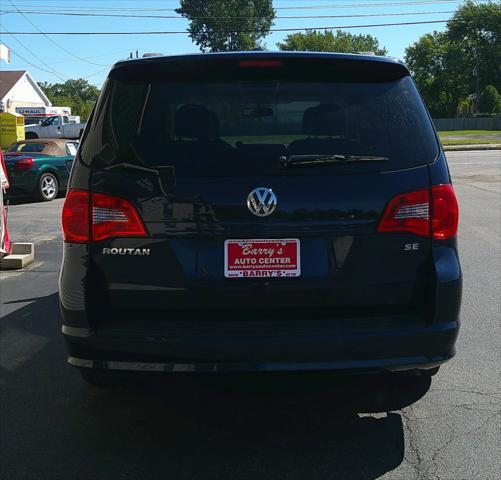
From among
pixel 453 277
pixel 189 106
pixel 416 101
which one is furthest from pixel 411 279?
pixel 189 106

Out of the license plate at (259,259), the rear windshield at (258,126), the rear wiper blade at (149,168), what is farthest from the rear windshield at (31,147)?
the license plate at (259,259)

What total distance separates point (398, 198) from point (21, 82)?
71.7m

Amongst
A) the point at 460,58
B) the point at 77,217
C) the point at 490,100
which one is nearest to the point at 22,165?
the point at 77,217

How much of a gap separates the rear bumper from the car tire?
12422 millimetres

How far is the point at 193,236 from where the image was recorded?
2.81m

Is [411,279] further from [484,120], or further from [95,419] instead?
[484,120]

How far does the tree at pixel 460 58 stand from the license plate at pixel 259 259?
79400 millimetres

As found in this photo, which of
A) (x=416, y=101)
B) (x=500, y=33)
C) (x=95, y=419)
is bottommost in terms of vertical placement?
(x=95, y=419)

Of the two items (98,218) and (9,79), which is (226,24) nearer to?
(9,79)

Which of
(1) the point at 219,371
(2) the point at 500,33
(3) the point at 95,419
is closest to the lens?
(1) the point at 219,371

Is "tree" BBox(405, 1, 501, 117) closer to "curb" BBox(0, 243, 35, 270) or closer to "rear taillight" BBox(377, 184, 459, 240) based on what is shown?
"curb" BBox(0, 243, 35, 270)

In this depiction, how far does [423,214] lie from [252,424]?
1510 millimetres

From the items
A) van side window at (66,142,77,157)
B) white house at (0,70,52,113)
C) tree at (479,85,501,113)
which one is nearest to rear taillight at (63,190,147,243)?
van side window at (66,142,77,157)

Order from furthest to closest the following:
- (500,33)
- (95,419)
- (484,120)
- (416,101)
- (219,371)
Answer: (500,33) → (484,120) → (95,419) → (416,101) → (219,371)
